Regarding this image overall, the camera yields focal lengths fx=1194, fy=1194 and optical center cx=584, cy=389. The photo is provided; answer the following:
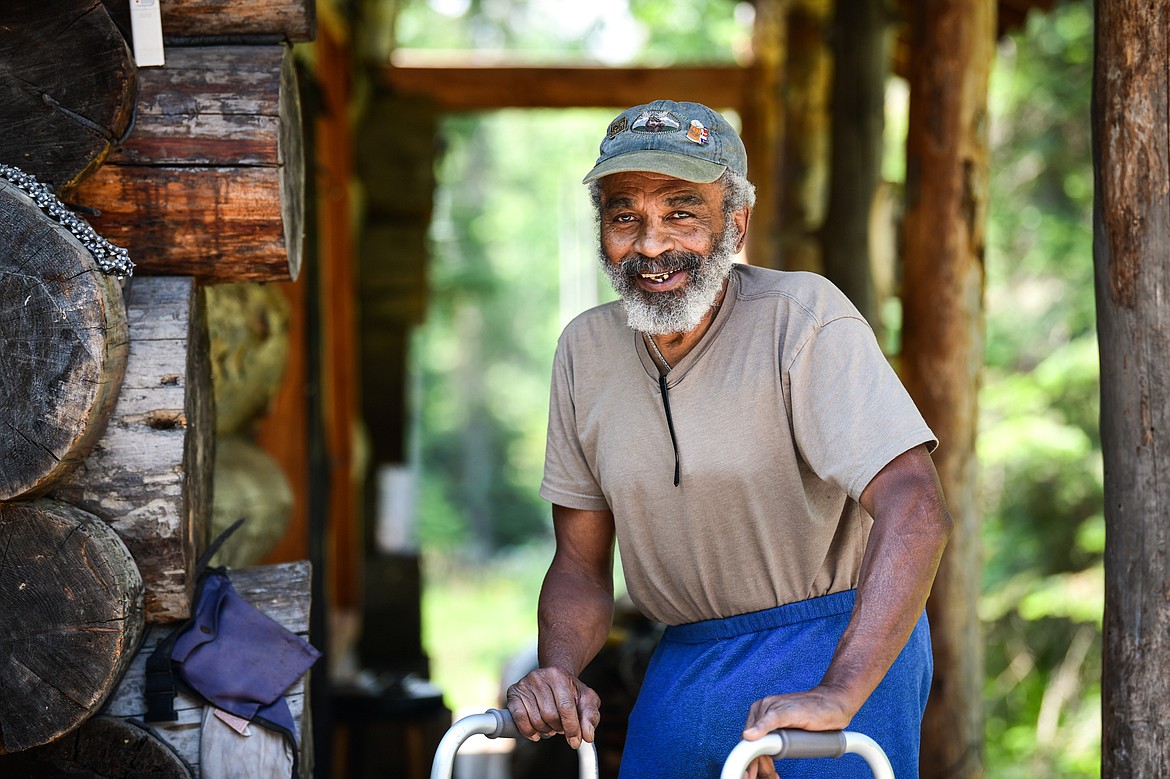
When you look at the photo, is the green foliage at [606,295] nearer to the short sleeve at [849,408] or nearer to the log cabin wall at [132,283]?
the short sleeve at [849,408]

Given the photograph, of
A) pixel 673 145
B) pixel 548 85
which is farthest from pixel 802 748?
pixel 548 85

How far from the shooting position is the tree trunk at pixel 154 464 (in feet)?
7.50

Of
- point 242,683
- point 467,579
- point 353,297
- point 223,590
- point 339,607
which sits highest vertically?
point 353,297

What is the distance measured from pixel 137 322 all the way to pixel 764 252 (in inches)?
233

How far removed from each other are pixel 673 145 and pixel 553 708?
108 centimetres

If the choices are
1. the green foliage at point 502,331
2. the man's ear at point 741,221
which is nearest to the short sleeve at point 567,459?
the man's ear at point 741,221

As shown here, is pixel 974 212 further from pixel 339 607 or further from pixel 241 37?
pixel 339 607

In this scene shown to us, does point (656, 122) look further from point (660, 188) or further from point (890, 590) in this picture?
point (890, 590)

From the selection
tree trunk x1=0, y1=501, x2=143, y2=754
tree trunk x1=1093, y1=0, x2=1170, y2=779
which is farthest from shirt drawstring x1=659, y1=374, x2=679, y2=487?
tree trunk x1=0, y1=501, x2=143, y2=754

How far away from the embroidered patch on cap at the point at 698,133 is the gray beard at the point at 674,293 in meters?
0.20

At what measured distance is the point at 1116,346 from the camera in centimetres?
249

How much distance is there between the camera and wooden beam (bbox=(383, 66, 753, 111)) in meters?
7.59

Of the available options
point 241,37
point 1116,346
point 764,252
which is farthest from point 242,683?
point 764,252

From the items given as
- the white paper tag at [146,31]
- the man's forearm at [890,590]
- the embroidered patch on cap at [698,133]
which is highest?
the white paper tag at [146,31]
